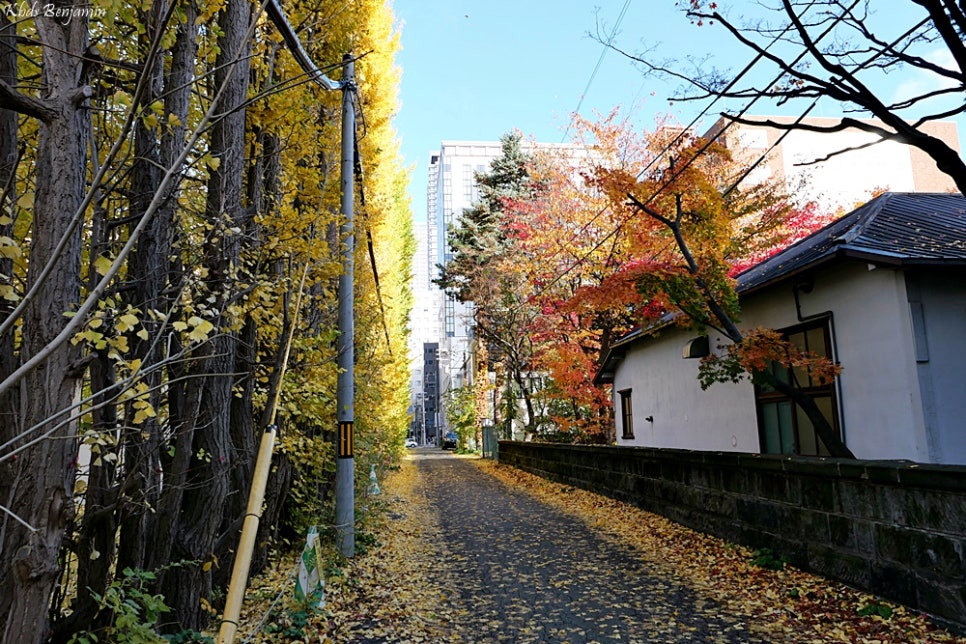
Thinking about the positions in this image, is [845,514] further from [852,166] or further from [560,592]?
[852,166]

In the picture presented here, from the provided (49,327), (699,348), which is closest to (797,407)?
(699,348)

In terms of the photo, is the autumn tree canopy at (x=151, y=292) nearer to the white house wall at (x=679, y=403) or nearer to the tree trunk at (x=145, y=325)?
the tree trunk at (x=145, y=325)

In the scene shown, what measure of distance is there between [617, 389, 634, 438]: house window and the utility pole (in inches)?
378

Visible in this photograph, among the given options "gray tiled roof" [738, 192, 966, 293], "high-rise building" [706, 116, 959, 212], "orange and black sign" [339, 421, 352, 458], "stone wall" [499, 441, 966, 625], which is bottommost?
"stone wall" [499, 441, 966, 625]

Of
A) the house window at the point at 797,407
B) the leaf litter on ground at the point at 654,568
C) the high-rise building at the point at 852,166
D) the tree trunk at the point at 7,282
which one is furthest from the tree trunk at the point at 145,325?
the high-rise building at the point at 852,166

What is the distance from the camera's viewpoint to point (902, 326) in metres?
7.16

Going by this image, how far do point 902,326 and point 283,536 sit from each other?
8.41 meters

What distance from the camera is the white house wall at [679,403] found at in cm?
1067

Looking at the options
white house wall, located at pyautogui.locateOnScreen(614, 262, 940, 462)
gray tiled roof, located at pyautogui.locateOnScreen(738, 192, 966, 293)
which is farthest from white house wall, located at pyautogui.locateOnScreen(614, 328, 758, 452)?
gray tiled roof, located at pyautogui.locateOnScreen(738, 192, 966, 293)

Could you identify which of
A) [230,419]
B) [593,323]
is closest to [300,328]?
[230,419]

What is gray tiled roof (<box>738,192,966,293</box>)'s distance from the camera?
7.11m

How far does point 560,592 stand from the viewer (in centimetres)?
631

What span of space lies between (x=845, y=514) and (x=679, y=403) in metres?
7.09

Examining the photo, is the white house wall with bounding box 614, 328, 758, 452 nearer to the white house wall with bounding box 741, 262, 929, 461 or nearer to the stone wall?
the stone wall
